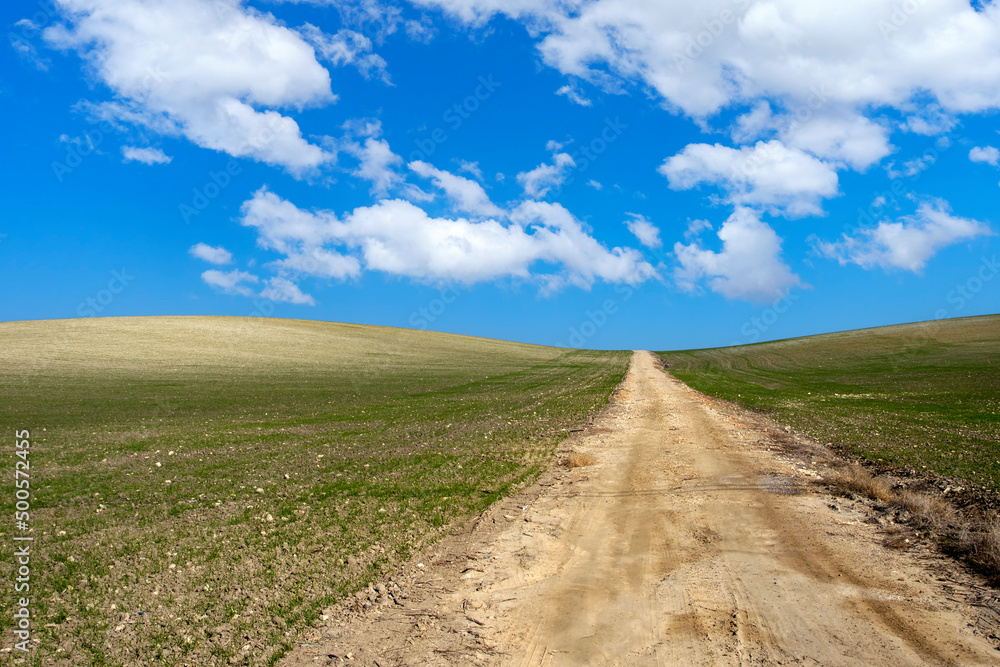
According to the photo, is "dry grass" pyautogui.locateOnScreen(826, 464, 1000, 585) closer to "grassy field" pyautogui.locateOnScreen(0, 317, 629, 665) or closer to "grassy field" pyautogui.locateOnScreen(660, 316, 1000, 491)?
"grassy field" pyautogui.locateOnScreen(660, 316, 1000, 491)

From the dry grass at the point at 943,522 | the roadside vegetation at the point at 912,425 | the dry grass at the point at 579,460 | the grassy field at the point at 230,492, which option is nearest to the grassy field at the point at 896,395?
the roadside vegetation at the point at 912,425

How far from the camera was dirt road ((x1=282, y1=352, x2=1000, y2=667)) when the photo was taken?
617 cm

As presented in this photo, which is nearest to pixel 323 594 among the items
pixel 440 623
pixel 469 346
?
pixel 440 623

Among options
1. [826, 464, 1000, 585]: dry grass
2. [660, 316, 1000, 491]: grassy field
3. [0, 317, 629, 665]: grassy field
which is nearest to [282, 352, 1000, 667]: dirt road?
[826, 464, 1000, 585]: dry grass

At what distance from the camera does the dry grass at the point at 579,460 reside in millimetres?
16031

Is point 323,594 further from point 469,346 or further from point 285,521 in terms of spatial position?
point 469,346

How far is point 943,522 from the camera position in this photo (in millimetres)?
9883

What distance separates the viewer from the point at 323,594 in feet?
26.0

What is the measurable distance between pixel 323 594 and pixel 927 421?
25860 millimetres

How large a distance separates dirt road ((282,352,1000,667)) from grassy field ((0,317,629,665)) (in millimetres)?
1229

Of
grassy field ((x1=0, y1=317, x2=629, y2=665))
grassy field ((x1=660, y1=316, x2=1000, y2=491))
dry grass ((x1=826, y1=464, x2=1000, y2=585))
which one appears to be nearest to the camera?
grassy field ((x1=0, y1=317, x2=629, y2=665))

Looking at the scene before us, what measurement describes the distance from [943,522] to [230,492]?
50.9ft

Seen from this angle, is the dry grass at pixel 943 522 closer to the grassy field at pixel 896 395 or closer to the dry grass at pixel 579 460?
the grassy field at pixel 896 395

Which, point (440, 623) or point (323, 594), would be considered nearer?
point (440, 623)
